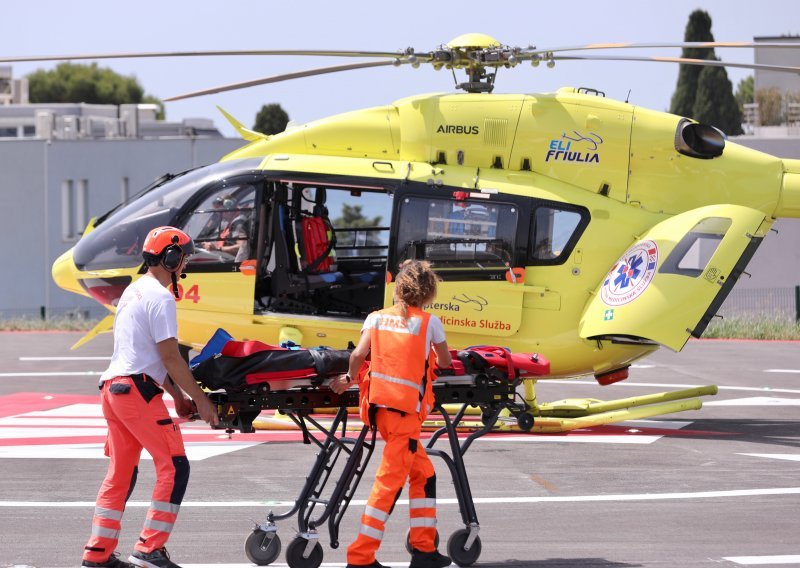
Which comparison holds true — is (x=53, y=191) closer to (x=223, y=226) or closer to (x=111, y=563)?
(x=223, y=226)

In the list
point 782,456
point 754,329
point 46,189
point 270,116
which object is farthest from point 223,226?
point 270,116

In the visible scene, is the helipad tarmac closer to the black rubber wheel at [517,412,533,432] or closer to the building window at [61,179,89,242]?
the black rubber wheel at [517,412,533,432]

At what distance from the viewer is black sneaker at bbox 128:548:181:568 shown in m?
6.84

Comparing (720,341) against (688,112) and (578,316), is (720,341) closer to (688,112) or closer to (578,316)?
(578,316)

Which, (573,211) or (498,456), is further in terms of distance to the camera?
(573,211)

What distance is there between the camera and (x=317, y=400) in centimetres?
767

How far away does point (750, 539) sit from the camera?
8.07m

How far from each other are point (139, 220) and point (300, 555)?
693cm

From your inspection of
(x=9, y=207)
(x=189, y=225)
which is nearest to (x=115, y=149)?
(x=9, y=207)

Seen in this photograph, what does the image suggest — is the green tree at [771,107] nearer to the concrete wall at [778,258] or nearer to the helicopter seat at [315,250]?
the concrete wall at [778,258]

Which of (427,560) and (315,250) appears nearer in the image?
(427,560)

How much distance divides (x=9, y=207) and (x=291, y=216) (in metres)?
32.5

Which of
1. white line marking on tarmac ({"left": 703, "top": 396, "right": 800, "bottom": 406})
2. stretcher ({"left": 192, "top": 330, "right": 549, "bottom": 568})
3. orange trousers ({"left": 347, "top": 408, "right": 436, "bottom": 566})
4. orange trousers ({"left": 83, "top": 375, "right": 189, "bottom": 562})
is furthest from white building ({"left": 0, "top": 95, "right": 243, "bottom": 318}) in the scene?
orange trousers ({"left": 347, "top": 408, "right": 436, "bottom": 566})

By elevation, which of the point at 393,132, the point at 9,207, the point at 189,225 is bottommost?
the point at 9,207
